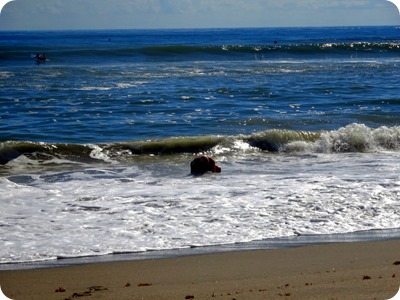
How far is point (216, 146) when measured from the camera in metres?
11.5

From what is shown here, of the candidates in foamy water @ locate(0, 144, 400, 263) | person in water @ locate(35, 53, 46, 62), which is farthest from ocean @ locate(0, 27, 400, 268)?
person in water @ locate(35, 53, 46, 62)

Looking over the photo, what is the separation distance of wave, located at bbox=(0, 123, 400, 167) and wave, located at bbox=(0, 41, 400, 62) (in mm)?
15534

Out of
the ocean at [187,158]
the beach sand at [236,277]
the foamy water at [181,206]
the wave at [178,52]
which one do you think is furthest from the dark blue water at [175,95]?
the beach sand at [236,277]

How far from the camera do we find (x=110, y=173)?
371 inches

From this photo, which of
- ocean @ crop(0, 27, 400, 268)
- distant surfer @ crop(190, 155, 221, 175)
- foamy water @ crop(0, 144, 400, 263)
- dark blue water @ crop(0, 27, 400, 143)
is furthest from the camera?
dark blue water @ crop(0, 27, 400, 143)

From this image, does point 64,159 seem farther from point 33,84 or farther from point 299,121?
point 33,84

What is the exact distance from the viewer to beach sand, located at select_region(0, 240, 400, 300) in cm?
479

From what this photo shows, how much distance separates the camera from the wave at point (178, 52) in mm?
27672

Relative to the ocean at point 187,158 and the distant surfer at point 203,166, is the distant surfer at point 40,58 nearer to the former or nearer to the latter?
the ocean at point 187,158

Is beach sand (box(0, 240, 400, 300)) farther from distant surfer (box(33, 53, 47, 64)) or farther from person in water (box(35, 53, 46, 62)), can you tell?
person in water (box(35, 53, 46, 62))

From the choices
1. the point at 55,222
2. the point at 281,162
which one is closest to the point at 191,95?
the point at 281,162

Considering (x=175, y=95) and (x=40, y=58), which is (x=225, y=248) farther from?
(x=40, y=58)

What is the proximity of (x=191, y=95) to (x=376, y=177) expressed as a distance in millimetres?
8713

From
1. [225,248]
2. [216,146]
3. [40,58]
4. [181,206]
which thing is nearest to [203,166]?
[181,206]
